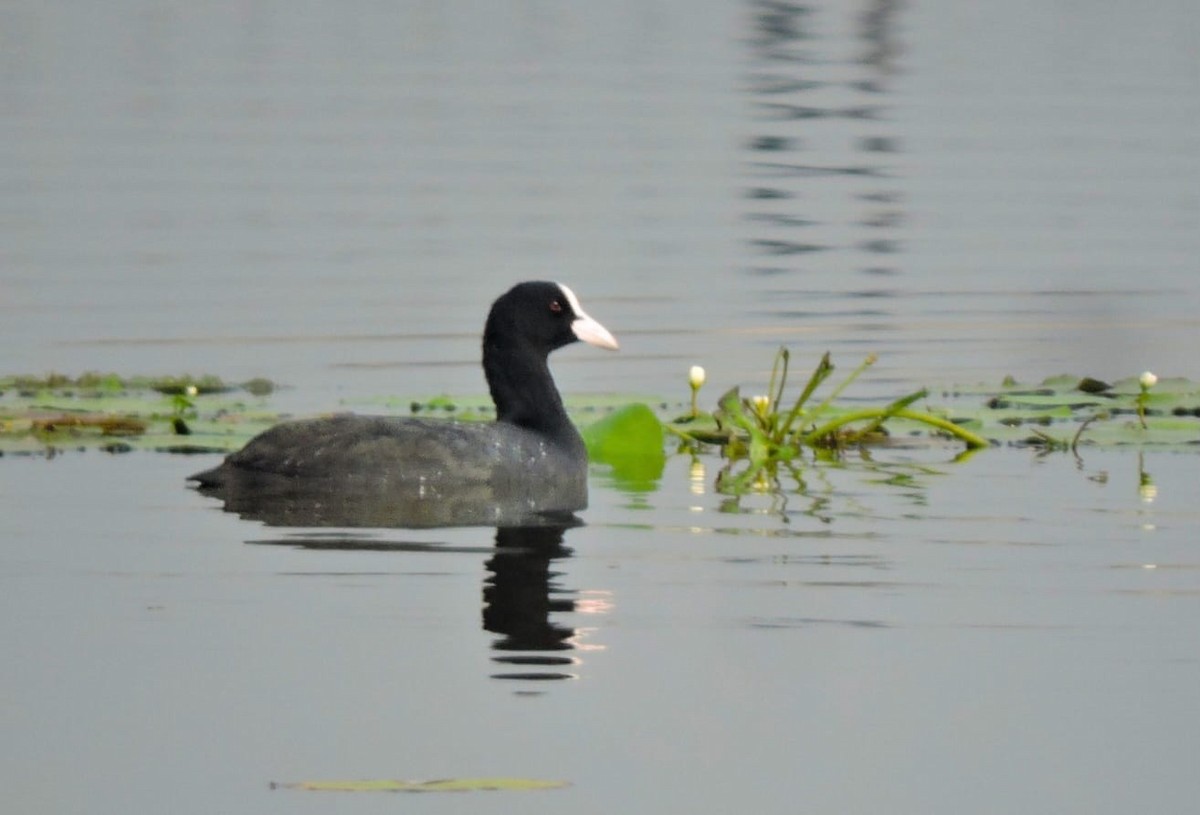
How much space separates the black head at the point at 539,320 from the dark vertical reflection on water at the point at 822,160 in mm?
7510

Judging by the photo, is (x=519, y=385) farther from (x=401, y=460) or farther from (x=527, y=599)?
(x=527, y=599)

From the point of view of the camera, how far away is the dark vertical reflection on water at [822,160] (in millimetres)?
23172

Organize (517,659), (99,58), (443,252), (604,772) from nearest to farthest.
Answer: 1. (604,772)
2. (517,659)
3. (443,252)
4. (99,58)

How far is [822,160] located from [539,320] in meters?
16.8

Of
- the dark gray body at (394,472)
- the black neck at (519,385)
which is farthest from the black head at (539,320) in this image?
the dark gray body at (394,472)

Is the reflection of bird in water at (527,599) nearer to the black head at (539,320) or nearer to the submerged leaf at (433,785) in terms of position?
the submerged leaf at (433,785)

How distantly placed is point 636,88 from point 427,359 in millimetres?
22564

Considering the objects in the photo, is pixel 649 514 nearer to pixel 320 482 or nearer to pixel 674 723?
pixel 320 482

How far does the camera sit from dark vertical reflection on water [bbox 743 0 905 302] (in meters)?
23.2

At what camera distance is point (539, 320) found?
13.2 metres

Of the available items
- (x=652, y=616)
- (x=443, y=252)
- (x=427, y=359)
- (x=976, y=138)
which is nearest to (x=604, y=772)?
(x=652, y=616)

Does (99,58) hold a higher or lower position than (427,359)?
higher

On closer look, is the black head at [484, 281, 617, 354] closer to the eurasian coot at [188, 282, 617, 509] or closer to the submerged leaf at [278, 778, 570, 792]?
the eurasian coot at [188, 282, 617, 509]

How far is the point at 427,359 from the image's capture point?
57.5 ft
